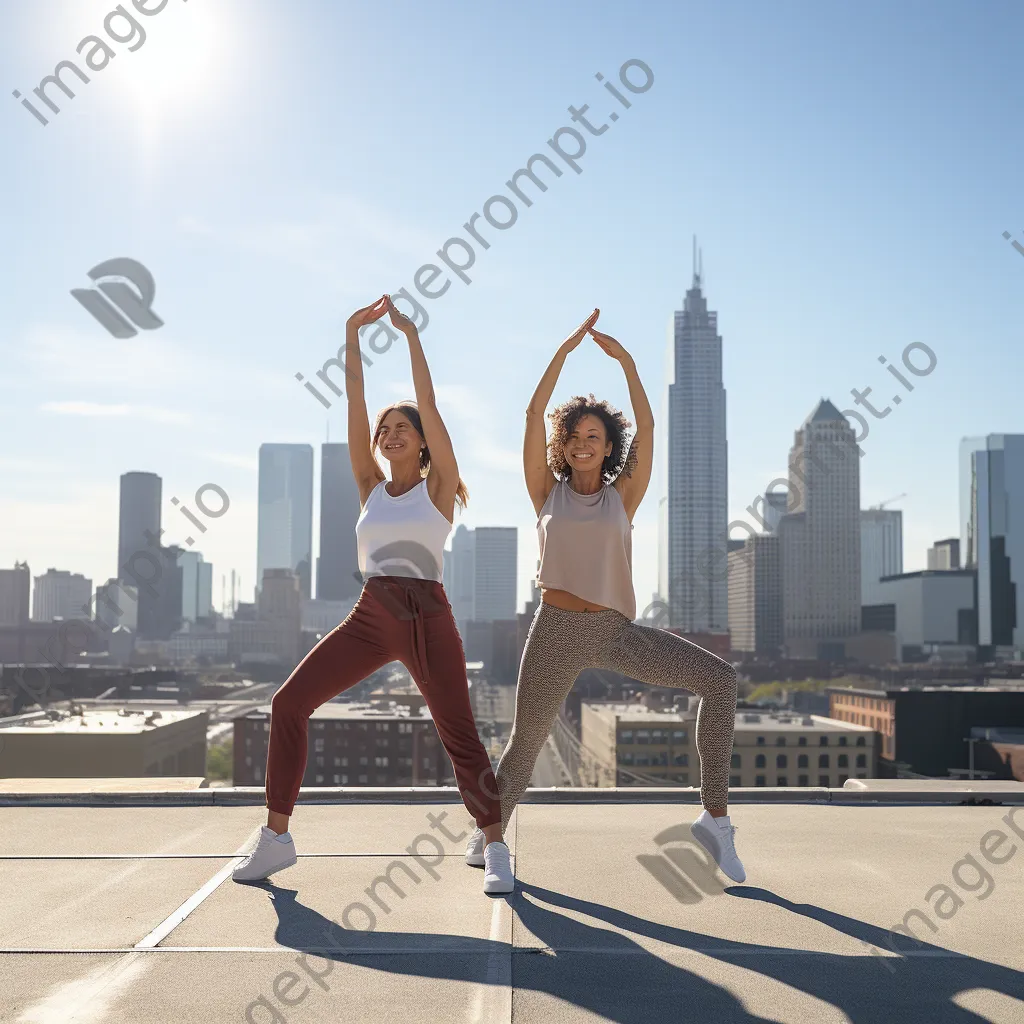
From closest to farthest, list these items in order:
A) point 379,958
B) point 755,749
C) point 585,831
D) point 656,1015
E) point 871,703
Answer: point 656,1015 < point 379,958 < point 585,831 < point 755,749 < point 871,703

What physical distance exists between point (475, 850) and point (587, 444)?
1.48m

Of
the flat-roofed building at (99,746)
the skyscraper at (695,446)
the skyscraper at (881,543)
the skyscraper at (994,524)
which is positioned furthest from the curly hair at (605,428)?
the skyscraper at (881,543)

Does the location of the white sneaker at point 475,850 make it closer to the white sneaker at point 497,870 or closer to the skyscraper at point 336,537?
the white sneaker at point 497,870

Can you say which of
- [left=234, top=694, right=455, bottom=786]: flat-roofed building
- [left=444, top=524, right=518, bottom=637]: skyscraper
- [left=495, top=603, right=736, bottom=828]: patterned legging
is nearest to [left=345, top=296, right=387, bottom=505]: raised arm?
[left=495, top=603, right=736, bottom=828]: patterned legging

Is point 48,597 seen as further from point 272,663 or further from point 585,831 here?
point 585,831

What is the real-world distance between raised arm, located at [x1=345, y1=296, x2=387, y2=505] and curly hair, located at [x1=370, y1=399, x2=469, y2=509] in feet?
0.13

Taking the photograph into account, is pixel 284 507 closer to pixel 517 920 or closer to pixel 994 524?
pixel 994 524

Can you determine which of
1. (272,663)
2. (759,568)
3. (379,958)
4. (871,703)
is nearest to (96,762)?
(379,958)

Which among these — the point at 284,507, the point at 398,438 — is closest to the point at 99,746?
the point at 398,438

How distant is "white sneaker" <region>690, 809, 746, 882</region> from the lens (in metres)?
3.12

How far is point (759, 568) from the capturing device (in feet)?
370

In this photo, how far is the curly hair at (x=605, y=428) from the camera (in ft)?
11.6

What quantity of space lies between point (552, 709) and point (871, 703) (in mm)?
43558

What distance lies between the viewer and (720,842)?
321 cm
